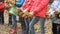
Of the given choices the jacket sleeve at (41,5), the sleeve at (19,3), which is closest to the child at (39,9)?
the jacket sleeve at (41,5)

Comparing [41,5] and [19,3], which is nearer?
[41,5]

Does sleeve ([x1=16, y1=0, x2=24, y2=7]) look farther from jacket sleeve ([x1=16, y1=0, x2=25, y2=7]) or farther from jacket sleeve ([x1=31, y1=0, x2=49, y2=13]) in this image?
jacket sleeve ([x1=31, y1=0, x2=49, y2=13])

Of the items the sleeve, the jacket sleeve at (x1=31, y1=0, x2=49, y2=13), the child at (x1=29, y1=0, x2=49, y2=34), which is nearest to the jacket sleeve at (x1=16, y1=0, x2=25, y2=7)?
the sleeve

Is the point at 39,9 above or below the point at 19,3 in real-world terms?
below

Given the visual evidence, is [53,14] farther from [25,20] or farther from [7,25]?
[7,25]

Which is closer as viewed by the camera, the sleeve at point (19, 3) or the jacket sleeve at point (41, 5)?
the jacket sleeve at point (41, 5)

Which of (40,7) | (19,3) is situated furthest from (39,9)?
(19,3)

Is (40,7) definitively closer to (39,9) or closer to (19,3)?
(39,9)

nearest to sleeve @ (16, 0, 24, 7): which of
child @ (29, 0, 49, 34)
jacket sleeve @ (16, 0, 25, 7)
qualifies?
jacket sleeve @ (16, 0, 25, 7)

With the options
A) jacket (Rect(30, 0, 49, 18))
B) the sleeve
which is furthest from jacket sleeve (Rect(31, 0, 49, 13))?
the sleeve

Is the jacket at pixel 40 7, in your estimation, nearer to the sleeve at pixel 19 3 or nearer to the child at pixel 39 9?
the child at pixel 39 9

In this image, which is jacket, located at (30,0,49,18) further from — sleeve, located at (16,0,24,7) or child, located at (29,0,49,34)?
sleeve, located at (16,0,24,7)

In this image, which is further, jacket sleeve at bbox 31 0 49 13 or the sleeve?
the sleeve

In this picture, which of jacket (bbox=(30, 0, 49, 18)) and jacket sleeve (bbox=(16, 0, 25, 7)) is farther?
jacket sleeve (bbox=(16, 0, 25, 7))
